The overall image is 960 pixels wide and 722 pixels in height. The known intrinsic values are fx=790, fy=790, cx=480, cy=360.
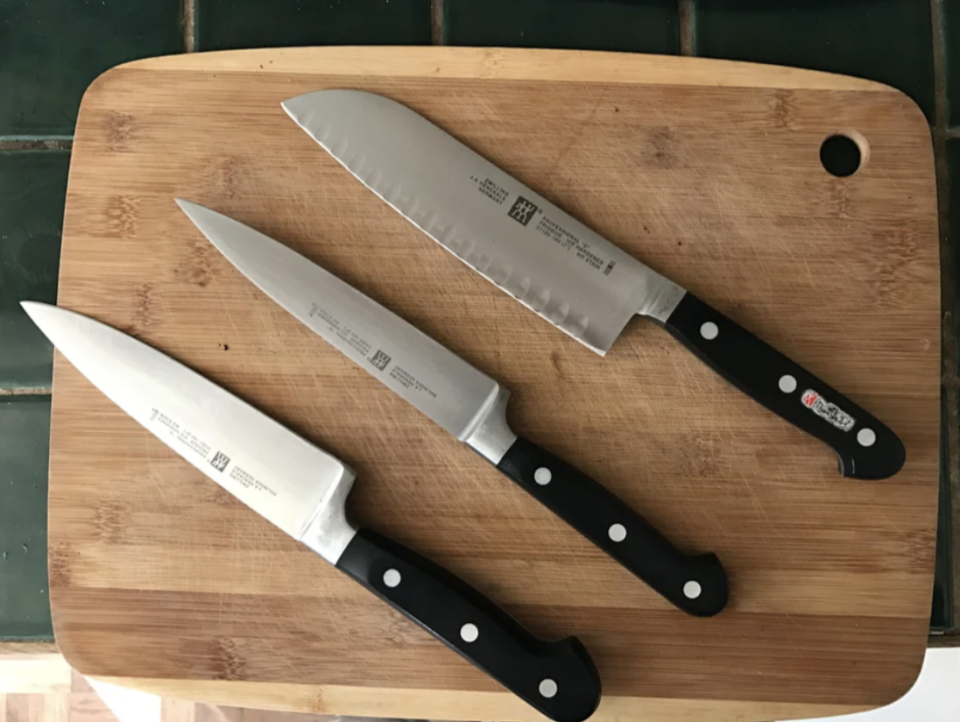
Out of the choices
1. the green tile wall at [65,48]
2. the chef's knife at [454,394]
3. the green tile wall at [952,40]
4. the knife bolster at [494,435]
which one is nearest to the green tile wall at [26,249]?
the green tile wall at [65,48]

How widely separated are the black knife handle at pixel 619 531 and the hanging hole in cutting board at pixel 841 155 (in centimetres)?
40

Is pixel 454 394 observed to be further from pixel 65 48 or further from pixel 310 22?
pixel 65 48

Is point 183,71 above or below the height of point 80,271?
above

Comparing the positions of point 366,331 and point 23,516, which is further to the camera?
point 23,516

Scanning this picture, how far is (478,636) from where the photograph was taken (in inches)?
27.8

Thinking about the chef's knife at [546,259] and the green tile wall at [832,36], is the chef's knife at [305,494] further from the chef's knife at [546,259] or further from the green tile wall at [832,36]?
the green tile wall at [832,36]

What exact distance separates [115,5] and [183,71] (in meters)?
0.16

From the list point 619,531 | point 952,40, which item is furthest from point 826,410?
point 952,40

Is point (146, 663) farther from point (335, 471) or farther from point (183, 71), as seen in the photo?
point (183, 71)

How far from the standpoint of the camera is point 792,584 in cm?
76

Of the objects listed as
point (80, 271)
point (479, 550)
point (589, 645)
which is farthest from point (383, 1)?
point (589, 645)

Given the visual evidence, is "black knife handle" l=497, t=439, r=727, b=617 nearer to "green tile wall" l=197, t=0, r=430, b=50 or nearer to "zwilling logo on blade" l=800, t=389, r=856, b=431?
"zwilling logo on blade" l=800, t=389, r=856, b=431

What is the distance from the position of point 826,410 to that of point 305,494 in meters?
0.48

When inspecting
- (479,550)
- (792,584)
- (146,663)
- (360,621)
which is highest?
(792,584)
